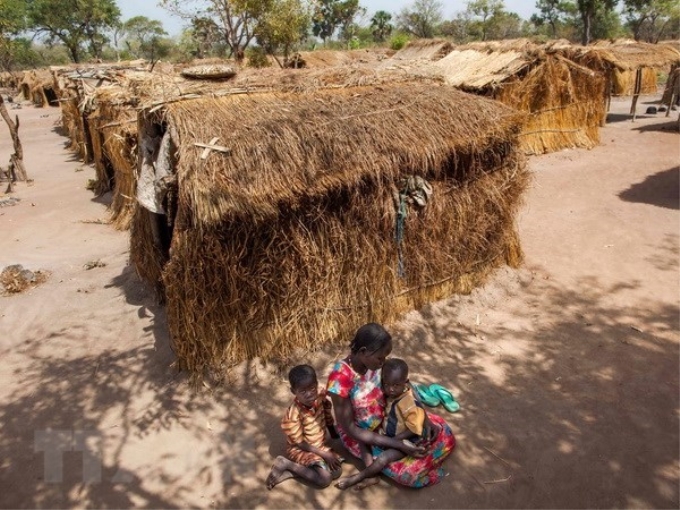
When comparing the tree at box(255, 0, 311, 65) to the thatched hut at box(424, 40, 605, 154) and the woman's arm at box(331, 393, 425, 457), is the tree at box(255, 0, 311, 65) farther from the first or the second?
the woman's arm at box(331, 393, 425, 457)

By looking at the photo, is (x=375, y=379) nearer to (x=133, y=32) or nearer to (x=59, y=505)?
(x=59, y=505)

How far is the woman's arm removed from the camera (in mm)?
3377

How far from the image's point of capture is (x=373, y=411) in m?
3.45

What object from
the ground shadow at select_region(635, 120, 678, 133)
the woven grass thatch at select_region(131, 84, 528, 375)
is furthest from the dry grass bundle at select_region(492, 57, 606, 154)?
the woven grass thatch at select_region(131, 84, 528, 375)

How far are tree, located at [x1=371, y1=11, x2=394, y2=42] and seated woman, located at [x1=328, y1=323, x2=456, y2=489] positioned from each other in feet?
154

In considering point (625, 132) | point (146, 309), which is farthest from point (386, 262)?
point (625, 132)

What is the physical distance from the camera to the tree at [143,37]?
4783 centimetres

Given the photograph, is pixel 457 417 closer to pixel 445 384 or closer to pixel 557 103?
pixel 445 384

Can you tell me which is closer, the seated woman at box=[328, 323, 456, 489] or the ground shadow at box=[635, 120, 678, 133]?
the seated woman at box=[328, 323, 456, 489]

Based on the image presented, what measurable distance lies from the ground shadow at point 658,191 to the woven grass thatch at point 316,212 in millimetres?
4659

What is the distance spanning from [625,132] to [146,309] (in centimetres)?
1510

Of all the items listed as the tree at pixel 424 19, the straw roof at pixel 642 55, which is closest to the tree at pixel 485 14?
the tree at pixel 424 19

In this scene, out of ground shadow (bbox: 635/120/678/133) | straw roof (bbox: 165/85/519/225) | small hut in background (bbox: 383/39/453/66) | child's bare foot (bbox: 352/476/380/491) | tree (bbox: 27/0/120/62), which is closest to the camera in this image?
child's bare foot (bbox: 352/476/380/491)

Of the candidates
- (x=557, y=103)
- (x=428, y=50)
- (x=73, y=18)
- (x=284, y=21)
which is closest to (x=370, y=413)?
(x=557, y=103)
